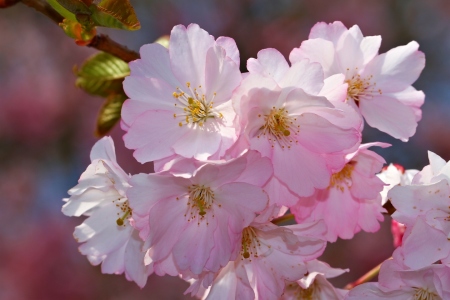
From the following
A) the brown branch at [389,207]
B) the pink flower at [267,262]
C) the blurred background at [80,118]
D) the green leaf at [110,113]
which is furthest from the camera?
the blurred background at [80,118]

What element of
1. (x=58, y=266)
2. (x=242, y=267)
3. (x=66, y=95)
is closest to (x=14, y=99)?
(x=66, y=95)

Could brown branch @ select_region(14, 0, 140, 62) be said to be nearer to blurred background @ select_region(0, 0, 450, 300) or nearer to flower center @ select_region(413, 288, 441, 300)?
flower center @ select_region(413, 288, 441, 300)

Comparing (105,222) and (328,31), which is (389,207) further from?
(105,222)

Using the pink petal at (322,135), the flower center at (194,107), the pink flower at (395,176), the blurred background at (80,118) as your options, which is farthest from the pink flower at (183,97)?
the blurred background at (80,118)

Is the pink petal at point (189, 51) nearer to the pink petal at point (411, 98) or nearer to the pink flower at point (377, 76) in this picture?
the pink flower at point (377, 76)

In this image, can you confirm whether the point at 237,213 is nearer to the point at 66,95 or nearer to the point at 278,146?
the point at 278,146

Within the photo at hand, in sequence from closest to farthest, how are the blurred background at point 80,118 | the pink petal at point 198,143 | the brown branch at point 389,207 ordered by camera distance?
the pink petal at point 198,143 < the brown branch at point 389,207 < the blurred background at point 80,118
